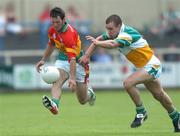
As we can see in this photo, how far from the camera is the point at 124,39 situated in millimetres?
14570

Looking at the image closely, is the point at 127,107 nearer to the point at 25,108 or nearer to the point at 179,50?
the point at 25,108

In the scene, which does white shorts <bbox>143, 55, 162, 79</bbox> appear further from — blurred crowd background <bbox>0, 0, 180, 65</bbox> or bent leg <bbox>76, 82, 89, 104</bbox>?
blurred crowd background <bbox>0, 0, 180, 65</bbox>

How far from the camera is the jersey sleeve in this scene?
572 inches

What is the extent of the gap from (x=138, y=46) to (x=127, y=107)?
7689 mm

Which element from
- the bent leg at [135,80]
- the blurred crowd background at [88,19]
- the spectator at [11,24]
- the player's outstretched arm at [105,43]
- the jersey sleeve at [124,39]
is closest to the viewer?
the player's outstretched arm at [105,43]

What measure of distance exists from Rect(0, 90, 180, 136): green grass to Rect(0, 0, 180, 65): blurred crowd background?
18.0 feet

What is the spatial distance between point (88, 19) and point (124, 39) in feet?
66.7

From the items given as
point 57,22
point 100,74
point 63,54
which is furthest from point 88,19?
point 57,22

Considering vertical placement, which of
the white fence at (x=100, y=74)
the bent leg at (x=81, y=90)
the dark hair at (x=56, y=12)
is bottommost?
the white fence at (x=100, y=74)

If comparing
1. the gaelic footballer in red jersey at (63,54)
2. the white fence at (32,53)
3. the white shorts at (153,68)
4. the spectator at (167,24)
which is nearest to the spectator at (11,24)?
the white fence at (32,53)

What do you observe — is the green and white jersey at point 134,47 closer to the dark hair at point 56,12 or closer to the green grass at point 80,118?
the dark hair at point 56,12

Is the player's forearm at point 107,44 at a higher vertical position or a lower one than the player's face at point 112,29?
lower

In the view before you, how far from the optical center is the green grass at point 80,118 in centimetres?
1521

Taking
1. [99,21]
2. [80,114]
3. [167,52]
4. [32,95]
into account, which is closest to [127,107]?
[80,114]
